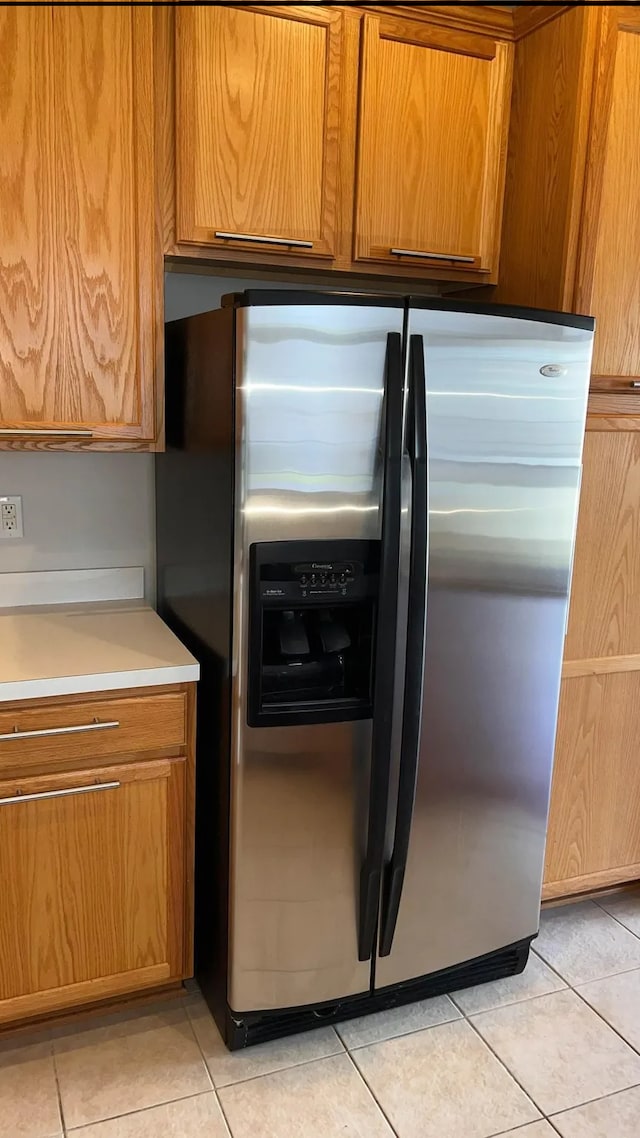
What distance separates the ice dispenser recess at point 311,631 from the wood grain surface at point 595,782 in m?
0.70

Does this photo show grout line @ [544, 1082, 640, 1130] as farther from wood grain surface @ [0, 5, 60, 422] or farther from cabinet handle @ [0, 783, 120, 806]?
wood grain surface @ [0, 5, 60, 422]

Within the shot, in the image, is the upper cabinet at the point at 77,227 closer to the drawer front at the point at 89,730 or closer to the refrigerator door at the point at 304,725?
the refrigerator door at the point at 304,725

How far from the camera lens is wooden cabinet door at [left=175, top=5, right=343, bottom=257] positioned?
1822mm

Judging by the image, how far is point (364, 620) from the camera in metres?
1.78

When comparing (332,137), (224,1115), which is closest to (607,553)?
(332,137)

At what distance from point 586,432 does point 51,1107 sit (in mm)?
1892

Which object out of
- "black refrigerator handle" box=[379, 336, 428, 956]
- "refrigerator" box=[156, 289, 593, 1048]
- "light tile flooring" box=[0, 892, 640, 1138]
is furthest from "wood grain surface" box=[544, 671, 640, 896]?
"black refrigerator handle" box=[379, 336, 428, 956]

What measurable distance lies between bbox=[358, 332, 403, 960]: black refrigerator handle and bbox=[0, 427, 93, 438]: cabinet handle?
68cm

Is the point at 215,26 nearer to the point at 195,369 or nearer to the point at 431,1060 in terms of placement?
the point at 195,369

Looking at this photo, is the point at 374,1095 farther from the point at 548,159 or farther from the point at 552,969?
the point at 548,159

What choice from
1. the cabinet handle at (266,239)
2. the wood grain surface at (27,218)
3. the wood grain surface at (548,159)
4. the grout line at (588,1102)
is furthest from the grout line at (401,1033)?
the cabinet handle at (266,239)

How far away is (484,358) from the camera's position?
1751 millimetres

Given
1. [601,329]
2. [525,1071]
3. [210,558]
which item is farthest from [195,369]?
[525,1071]

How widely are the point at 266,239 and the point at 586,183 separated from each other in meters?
0.75
